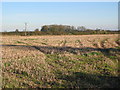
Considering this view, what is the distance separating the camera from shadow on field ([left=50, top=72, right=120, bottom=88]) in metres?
5.37

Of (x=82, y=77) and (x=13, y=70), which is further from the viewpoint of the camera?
(x=13, y=70)

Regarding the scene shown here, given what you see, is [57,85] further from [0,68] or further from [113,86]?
[0,68]

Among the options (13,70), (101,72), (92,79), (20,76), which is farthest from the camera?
(13,70)

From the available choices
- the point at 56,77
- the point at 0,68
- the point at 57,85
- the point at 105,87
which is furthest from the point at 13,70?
the point at 105,87

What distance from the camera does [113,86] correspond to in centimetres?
532

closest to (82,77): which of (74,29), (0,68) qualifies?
(0,68)

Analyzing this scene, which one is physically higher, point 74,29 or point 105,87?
point 74,29

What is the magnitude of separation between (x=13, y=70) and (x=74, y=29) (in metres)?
84.1

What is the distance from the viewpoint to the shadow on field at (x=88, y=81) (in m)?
5.37

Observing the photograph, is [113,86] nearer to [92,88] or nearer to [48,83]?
[92,88]

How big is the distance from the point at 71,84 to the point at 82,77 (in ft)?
2.93

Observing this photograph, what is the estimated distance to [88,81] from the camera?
18.9ft

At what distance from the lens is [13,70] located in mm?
7383

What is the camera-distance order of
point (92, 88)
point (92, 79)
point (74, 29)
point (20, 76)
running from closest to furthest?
point (92, 88), point (92, 79), point (20, 76), point (74, 29)
